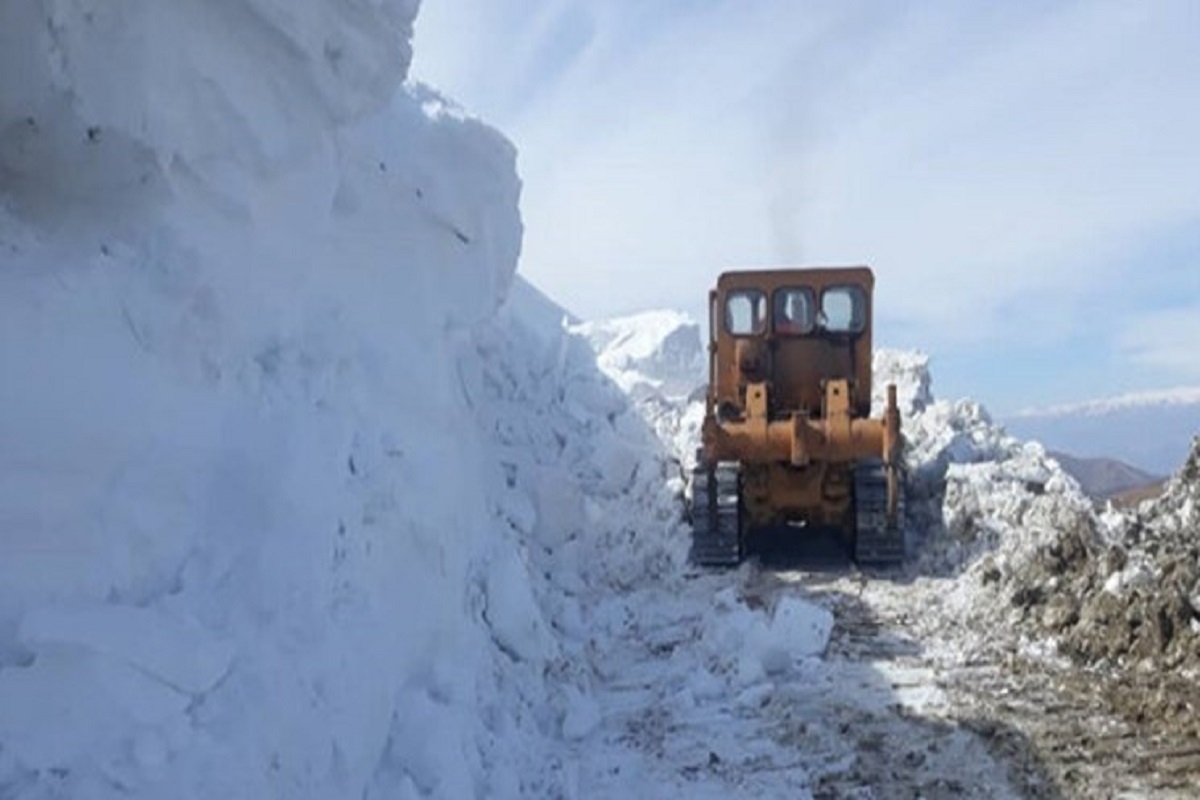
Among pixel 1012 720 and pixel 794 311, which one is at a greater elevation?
pixel 794 311

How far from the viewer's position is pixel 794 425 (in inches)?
452

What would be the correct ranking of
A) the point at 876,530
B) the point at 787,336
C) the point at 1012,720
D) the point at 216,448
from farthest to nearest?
the point at 787,336 < the point at 876,530 < the point at 1012,720 < the point at 216,448

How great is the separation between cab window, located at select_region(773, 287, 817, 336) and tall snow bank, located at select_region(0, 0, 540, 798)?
6.50 meters

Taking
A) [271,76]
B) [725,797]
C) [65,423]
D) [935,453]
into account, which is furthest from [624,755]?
[935,453]

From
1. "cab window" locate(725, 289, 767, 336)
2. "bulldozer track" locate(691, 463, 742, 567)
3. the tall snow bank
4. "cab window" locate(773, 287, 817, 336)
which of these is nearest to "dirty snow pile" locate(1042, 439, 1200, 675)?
"bulldozer track" locate(691, 463, 742, 567)

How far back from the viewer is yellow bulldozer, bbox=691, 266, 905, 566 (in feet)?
37.8

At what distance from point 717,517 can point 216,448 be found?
24.2 ft

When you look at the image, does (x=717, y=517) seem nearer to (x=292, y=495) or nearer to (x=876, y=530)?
(x=876, y=530)

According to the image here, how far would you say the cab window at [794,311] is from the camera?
13078 millimetres

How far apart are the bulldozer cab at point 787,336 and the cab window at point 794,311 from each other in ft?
0.04

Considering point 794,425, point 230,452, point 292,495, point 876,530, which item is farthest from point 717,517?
point 230,452

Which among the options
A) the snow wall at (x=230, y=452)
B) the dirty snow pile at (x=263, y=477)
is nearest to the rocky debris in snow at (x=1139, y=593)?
the dirty snow pile at (x=263, y=477)

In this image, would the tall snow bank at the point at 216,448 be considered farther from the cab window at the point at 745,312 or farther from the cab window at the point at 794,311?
the cab window at the point at 794,311

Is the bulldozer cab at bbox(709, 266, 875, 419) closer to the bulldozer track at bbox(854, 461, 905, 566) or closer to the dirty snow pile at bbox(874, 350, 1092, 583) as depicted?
the dirty snow pile at bbox(874, 350, 1092, 583)
